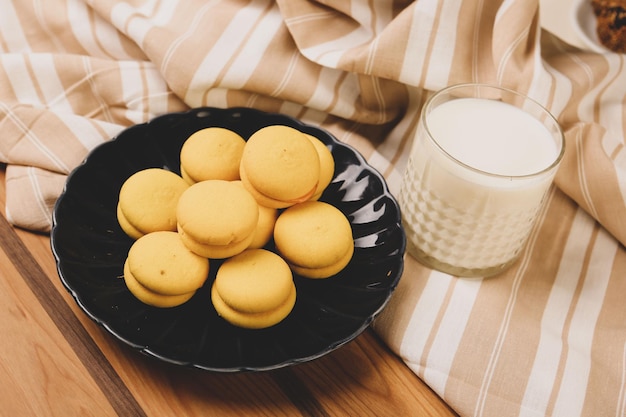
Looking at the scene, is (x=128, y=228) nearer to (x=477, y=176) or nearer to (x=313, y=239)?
(x=313, y=239)

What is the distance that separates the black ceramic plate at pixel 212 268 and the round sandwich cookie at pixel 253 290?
0.05 feet

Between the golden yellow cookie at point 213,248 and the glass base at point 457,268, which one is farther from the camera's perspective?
the glass base at point 457,268

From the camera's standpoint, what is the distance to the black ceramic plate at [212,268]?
45 centimetres

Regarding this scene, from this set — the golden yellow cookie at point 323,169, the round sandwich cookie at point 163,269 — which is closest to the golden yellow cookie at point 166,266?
the round sandwich cookie at point 163,269

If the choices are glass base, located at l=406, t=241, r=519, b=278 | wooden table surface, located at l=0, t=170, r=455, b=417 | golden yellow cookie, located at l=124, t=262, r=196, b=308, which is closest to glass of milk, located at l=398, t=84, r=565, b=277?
glass base, located at l=406, t=241, r=519, b=278

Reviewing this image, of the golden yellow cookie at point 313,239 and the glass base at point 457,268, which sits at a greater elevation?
the golden yellow cookie at point 313,239

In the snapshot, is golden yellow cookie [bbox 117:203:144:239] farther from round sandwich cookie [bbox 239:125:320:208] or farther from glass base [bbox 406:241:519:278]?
glass base [bbox 406:241:519:278]

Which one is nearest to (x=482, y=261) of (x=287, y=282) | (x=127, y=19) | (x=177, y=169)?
(x=287, y=282)

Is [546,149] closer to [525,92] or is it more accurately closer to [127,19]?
[525,92]

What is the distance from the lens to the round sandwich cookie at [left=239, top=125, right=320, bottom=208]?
476 millimetres

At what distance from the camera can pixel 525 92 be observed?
60cm

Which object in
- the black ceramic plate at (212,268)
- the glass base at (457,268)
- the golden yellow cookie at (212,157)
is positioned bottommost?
the glass base at (457,268)

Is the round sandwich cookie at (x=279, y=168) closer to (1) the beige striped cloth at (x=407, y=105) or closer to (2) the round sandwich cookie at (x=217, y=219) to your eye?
(2) the round sandwich cookie at (x=217, y=219)

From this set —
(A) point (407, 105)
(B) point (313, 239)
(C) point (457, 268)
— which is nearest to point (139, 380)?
(B) point (313, 239)
